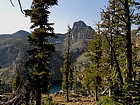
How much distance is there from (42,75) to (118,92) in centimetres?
2148

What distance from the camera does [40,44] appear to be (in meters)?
29.8

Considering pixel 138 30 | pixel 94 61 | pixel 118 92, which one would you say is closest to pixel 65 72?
Answer: pixel 94 61

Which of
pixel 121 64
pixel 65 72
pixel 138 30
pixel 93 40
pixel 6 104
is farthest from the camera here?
pixel 65 72

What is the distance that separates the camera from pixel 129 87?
295 inches

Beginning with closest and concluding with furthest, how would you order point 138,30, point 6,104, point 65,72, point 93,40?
1. point 6,104
2. point 138,30
3. point 93,40
4. point 65,72

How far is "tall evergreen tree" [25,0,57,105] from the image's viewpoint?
2916 centimetres

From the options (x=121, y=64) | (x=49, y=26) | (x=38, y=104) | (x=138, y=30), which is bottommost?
(x=38, y=104)

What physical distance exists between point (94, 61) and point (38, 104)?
1905cm

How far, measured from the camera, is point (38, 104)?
28.3 meters

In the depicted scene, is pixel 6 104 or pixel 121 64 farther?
pixel 121 64

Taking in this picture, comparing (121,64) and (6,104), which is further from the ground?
(121,64)

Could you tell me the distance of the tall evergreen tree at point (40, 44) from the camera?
29.2 m

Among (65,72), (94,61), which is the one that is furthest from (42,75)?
(65,72)

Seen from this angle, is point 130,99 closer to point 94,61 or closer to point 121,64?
point 121,64
